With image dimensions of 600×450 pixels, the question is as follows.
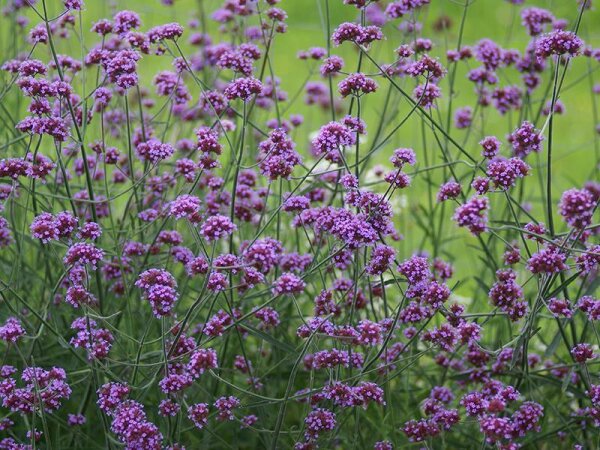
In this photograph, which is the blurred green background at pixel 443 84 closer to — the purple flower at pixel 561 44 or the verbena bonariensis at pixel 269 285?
the verbena bonariensis at pixel 269 285

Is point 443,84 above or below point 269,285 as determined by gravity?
above

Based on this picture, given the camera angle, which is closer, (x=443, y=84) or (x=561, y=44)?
(x=561, y=44)

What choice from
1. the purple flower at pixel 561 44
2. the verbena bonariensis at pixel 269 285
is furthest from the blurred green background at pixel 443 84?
the purple flower at pixel 561 44

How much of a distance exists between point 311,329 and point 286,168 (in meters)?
0.43

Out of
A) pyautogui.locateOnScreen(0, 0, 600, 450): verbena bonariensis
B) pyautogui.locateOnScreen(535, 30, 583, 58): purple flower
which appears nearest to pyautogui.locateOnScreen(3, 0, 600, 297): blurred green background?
pyautogui.locateOnScreen(0, 0, 600, 450): verbena bonariensis

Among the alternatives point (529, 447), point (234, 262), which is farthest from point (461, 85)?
point (234, 262)

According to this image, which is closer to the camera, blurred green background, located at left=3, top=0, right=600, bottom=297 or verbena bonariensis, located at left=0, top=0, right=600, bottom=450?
verbena bonariensis, located at left=0, top=0, right=600, bottom=450

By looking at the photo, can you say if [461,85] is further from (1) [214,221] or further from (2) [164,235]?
(1) [214,221]

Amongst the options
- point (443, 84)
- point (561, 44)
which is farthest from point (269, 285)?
point (443, 84)

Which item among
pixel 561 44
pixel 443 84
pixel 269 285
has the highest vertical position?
pixel 443 84

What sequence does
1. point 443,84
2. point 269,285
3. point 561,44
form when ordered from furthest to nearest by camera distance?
point 443,84 → point 269,285 → point 561,44

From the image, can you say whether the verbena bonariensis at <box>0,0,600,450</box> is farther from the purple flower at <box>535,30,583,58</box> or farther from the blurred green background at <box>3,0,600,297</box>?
the blurred green background at <box>3,0,600,297</box>

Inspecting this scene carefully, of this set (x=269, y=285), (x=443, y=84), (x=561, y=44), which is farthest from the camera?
(x=443, y=84)

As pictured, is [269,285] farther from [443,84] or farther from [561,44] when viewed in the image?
[443,84]
